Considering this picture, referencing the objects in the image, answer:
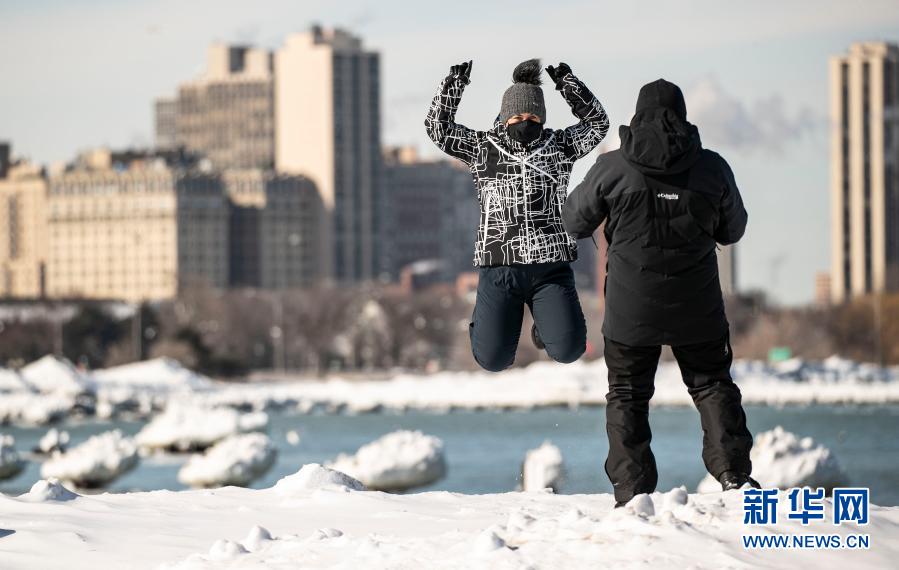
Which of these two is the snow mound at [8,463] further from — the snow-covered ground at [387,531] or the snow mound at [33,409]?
the snow-covered ground at [387,531]

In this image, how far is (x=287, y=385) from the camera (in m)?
133

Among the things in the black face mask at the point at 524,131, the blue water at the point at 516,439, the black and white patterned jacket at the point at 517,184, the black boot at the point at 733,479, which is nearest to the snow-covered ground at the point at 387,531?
the black boot at the point at 733,479

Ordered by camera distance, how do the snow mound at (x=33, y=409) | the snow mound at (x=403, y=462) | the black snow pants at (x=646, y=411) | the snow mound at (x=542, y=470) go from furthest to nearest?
the snow mound at (x=33, y=409)
the snow mound at (x=403, y=462)
the snow mound at (x=542, y=470)
the black snow pants at (x=646, y=411)

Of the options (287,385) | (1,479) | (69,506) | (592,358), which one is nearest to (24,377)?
(287,385)

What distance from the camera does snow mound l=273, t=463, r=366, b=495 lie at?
42.9 feet

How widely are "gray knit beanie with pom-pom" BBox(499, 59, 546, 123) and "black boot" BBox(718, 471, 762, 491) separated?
8.07 ft

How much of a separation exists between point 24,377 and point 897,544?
109705 millimetres

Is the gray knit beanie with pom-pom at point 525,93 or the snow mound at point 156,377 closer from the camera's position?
the gray knit beanie with pom-pom at point 525,93

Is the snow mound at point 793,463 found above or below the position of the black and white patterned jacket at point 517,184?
below

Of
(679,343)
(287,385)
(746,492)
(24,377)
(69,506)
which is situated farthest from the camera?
(287,385)

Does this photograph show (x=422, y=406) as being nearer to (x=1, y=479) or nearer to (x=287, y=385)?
(x=287, y=385)

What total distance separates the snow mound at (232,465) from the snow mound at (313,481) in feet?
129

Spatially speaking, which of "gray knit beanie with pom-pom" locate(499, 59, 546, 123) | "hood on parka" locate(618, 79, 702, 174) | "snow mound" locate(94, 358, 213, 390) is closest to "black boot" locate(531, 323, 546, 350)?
"gray knit beanie with pom-pom" locate(499, 59, 546, 123)

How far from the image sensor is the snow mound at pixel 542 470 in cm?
2544
